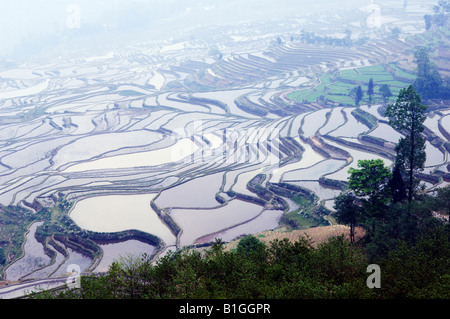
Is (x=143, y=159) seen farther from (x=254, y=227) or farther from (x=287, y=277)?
(x=287, y=277)

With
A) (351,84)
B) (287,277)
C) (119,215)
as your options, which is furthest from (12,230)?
(351,84)

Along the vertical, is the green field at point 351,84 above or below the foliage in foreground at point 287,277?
below

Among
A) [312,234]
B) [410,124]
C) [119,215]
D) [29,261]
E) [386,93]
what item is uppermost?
[410,124]

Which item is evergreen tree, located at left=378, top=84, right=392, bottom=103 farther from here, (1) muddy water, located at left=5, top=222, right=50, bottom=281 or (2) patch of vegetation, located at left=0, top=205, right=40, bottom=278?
(1) muddy water, located at left=5, top=222, right=50, bottom=281

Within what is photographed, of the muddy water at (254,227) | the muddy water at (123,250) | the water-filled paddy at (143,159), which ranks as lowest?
the water-filled paddy at (143,159)

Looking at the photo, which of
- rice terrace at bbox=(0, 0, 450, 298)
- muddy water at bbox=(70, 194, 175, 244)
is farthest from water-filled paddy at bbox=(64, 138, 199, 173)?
muddy water at bbox=(70, 194, 175, 244)

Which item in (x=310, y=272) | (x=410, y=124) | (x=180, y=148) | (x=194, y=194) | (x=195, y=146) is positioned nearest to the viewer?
(x=310, y=272)

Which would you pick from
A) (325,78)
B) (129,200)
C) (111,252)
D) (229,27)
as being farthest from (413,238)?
(229,27)

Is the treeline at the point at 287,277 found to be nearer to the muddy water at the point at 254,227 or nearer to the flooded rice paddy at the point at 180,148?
the flooded rice paddy at the point at 180,148

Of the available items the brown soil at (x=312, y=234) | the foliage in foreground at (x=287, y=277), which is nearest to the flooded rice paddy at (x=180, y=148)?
the brown soil at (x=312, y=234)

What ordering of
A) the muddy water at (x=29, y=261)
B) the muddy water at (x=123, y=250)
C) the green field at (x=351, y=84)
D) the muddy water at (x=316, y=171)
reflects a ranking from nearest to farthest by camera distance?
the muddy water at (x=29, y=261)
the muddy water at (x=123, y=250)
the muddy water at (x=316, y=171)
the green field at (x=351, y=84)
